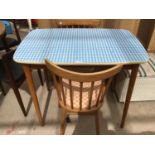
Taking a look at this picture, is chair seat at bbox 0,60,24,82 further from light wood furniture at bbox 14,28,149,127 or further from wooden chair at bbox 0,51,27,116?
light wood furniture at bbox 14,28,149,127

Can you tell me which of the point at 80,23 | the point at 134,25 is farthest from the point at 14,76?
the point at 134,25

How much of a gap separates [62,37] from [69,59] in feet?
1.06

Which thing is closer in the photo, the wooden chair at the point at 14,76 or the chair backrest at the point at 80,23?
the wooden chair at the point at 14,76

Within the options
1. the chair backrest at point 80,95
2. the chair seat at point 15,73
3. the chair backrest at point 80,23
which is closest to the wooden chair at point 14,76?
the chair seat at point 15,73

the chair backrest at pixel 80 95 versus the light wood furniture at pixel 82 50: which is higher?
the light wood furniture at pixel 82 50

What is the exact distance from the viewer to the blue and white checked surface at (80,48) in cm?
→ 96

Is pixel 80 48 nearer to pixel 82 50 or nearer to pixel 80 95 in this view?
pixel 82 50

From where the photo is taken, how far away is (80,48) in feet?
3.50

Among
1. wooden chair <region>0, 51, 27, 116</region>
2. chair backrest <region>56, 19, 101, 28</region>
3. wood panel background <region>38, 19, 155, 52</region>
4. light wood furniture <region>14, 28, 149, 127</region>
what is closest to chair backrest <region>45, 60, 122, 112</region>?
light wood furniture <region>14, 28, 149, 127</region>

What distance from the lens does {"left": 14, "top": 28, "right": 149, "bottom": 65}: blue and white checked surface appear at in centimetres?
96

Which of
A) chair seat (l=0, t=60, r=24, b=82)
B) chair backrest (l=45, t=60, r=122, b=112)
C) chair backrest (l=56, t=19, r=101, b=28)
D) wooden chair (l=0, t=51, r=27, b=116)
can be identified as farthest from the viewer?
chair backrest (l=56, t=19, r=101, b=28)

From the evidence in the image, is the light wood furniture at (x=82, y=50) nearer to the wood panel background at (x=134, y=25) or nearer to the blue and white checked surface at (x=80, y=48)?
the blue and white checked surface at (x=80, y=48)
